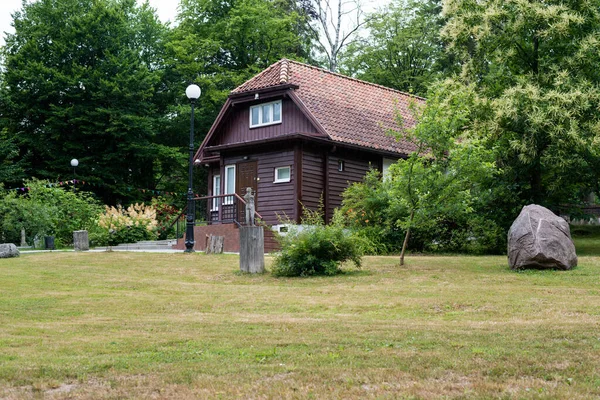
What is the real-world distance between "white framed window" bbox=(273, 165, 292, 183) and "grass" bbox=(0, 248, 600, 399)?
9601 mm

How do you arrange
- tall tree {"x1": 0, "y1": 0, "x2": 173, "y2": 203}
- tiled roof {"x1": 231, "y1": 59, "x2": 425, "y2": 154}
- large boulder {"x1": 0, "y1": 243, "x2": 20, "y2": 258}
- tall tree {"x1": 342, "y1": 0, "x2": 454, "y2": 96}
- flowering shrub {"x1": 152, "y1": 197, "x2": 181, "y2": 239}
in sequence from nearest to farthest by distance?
large boulder {"x1": 0, "y1": 243, "x2": 20, "y2": 258} < tiled roof {"x1": 231, "y1": 59, "x2": 425, "y2": 154} < flowering shrub {"x1": 152, "y1": 197, "x2": 181, "y2": 239} < tall tree {"x1": 0, "y1": 0, "x2": 173, "y2": 203} < tall tree {"x1": 342, "y1": 0, "x2": 454, "y2": 96}

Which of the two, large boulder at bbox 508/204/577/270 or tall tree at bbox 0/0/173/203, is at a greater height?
tall tree at bbox 0/0/173/203

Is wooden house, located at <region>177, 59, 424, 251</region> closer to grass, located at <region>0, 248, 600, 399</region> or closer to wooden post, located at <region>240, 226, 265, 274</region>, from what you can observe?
wooden post, located at <region>240, 226, 265, 274</region>

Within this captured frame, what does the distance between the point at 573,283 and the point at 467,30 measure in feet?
33.7

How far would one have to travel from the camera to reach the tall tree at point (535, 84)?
19219 millimetres

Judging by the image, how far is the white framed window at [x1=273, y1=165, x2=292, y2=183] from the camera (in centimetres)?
2489

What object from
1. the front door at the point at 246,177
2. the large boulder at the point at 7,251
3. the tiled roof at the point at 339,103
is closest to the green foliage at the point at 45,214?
the large boulder at the point at 7,251

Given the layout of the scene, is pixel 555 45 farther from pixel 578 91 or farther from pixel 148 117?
pixel 148 117

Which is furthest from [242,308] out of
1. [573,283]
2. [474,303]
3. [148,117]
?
[148,117]

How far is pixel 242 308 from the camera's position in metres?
10.9

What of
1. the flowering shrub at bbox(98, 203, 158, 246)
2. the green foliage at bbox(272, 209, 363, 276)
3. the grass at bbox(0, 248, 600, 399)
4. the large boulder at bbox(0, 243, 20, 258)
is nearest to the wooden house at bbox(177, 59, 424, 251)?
the flowering shrub at bbox(98, 203, 158, 246)

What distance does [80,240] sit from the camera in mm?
23219

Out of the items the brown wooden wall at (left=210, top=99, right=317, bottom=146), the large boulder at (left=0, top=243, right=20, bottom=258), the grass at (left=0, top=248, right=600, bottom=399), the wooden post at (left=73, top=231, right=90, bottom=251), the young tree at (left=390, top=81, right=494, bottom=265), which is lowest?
the grass at (left=0, top=248, right=600, bottom=399)

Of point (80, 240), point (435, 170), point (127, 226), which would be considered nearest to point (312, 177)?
point (80, 240)
